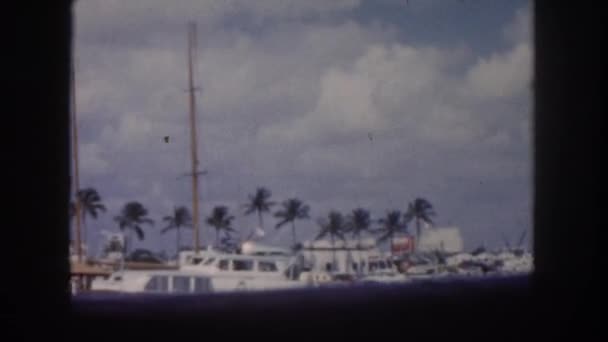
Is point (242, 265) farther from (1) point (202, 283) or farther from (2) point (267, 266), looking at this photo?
(1) point (202, 283)

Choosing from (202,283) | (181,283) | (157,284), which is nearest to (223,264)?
(202,283)

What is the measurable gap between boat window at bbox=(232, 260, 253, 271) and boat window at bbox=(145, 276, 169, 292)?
2787 mm

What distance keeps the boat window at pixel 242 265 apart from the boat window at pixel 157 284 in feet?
9.14

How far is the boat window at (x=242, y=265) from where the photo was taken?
32312mm

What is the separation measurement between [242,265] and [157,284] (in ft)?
11.4

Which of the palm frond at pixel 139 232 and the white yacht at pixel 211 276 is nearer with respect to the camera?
the white yacht at pixel 211 276

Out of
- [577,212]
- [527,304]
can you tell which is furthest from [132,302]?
[577,212]

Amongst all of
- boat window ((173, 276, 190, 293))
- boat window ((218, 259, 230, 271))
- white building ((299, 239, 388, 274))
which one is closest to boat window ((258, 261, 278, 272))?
boat window ((218, 259, 230, 271))

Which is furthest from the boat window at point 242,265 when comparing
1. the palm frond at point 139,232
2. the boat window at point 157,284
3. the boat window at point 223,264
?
the palm frond at point 139,232

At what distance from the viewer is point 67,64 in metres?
7.75

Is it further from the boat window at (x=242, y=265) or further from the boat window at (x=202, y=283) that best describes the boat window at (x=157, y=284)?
the boat window at (x=242, y=265)

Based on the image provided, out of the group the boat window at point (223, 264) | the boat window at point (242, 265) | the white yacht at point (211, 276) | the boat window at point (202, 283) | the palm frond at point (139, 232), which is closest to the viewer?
the white yacht at point (211, 276)

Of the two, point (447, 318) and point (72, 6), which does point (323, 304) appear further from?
point (72, 6)

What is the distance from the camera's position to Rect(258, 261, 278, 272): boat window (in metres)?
33.1
